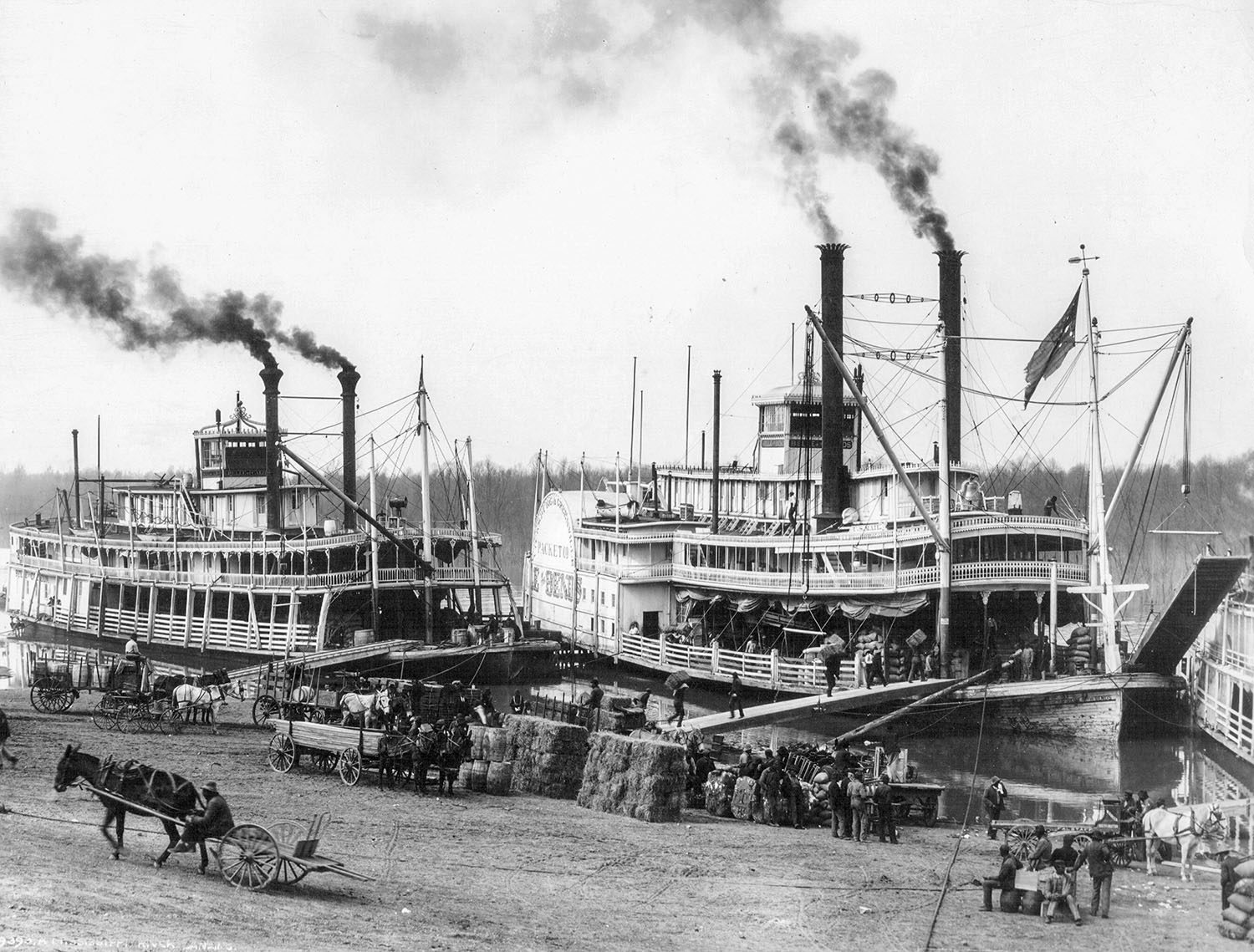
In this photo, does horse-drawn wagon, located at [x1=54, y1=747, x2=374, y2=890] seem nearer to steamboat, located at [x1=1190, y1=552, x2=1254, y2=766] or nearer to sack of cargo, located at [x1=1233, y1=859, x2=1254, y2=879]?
sack of cargo, located at [x1=1233, y1=859, x2=1254, y2=879]

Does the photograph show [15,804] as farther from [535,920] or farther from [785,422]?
[785,422]

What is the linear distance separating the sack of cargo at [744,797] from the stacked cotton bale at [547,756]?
2.62 m

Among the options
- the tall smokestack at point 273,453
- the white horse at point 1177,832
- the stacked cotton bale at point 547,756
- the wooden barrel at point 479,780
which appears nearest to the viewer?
the white horse at point 1177,832

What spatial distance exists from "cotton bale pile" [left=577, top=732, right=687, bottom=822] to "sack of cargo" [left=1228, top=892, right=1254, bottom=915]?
8697 mm

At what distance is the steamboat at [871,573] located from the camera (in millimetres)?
30234

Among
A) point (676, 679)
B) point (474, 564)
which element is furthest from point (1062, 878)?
point (474, 564)

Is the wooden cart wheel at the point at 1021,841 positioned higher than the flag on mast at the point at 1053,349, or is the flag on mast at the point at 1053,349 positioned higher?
the flag on mast at the point at 1053,349

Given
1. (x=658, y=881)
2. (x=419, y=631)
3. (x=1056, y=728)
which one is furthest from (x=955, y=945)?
(x=419, y=631)

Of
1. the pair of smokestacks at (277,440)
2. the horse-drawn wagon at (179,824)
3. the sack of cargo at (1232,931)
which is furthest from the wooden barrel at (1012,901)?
the pair of smokestacks at (277,440)

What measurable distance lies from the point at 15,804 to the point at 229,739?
786 centimetres

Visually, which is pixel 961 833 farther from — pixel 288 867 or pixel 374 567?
pixel 374 567

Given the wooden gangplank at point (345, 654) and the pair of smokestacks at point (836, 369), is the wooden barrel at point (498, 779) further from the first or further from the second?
the pair of smokestacks at point (836, 369)

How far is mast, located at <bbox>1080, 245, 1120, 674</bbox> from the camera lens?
29.4 metres

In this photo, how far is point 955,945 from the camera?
12812 mm
